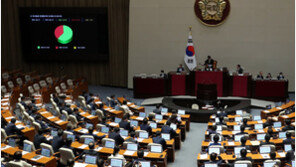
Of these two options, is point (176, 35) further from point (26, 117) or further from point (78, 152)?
point (78, 152)

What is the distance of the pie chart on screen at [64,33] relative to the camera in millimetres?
23438

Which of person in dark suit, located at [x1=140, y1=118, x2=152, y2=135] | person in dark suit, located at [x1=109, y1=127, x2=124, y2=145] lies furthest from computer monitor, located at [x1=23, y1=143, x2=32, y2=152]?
person in dark suit, located at [x1=140, y1=118, x2=152, y2=135]

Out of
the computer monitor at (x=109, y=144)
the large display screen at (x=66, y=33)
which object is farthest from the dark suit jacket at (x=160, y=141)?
the large display screen at (x=66, y=33)

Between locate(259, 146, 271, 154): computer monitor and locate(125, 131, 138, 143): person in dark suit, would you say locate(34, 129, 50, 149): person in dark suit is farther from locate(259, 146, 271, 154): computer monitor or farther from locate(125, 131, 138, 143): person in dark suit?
locate(259, 146, 271, 154): computer monitor

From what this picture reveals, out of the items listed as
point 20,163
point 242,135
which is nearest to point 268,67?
point 242,135

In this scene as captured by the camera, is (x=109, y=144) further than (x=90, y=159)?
Yes

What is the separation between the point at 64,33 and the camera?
2347 cm

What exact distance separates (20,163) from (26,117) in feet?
19.9

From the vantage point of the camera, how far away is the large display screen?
23.3m

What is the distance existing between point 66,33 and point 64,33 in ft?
0.40

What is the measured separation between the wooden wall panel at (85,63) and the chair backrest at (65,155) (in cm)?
1454

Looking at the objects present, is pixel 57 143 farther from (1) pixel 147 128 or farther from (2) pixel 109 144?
(1) pixel 147 128

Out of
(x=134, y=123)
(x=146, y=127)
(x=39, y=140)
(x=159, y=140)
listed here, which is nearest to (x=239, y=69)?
(x=134, y=123)

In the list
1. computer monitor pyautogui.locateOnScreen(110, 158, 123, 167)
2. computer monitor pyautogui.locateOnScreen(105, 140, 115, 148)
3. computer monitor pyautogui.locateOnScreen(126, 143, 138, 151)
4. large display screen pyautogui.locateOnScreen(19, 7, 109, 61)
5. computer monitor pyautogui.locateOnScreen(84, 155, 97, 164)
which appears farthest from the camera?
large display screen pyautogui.locateOnScreen(19, 7, 109, 61)
